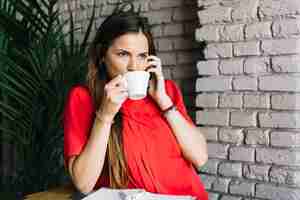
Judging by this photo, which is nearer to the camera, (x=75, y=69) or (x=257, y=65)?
(x=257, y=65)

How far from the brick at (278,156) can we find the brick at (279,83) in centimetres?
21

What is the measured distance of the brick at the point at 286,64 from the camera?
1.35 metres

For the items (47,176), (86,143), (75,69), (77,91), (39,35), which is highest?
(39,35)

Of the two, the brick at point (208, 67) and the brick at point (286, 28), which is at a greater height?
the brick at point (286, 28)

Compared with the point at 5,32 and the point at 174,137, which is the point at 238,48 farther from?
the point at 5,32

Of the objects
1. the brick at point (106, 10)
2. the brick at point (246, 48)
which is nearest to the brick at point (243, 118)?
the brick at point (246, 48)

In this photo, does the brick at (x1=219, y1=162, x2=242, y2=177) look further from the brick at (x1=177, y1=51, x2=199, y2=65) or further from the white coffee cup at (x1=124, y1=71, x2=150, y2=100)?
the white coffee cup at (x1=124, y1=71, x2=150, y2=100)

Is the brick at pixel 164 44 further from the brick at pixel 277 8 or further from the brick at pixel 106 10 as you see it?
the brick at pixel 277 8

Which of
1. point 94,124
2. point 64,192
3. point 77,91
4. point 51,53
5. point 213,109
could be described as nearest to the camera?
point 94,124

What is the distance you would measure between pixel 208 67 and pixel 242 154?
36cm

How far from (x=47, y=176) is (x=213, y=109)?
91 centimetres

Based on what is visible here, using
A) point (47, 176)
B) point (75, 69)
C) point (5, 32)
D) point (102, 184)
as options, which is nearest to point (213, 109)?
point (102, 184)

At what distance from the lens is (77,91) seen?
1.22 m

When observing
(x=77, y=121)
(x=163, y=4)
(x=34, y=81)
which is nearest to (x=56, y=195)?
(x=77, y=121)
